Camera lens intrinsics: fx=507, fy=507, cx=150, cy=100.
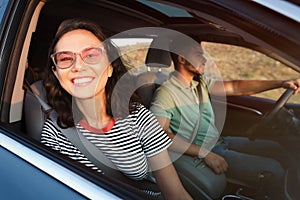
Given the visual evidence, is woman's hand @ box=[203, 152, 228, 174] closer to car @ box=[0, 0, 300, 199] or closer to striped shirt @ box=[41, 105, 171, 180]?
car @ box=[0, 0, 300, 199]

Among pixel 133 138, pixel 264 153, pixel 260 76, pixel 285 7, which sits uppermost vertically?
pixel 285 7

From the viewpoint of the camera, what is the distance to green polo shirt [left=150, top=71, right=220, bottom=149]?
2.49 metres

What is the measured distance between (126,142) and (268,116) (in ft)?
4.22

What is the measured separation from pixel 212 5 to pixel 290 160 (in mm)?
1375

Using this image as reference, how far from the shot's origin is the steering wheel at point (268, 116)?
2.85 m

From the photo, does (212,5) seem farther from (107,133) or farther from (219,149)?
(219,149)

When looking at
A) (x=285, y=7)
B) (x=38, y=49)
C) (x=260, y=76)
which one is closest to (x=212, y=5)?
(x=285, y=7)

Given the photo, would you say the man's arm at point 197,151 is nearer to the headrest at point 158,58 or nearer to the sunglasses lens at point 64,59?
the headrest at point 158,58

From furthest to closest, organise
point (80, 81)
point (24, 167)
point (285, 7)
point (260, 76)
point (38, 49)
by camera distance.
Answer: point (260, 76) → point (38, 49) → point (80, 81) → point (24, 167) → point (285, 7)

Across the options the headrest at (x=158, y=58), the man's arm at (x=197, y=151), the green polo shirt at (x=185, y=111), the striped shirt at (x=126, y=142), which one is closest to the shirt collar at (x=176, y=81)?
the green polo shirt at (x=185, y=111)

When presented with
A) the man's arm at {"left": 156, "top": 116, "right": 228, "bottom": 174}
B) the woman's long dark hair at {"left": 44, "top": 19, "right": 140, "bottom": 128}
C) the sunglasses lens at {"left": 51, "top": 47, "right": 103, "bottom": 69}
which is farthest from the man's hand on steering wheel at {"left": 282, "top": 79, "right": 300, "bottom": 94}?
the sunglasses lens at {"left": 51, "top": 47, "right": 103, "bottom": 69}

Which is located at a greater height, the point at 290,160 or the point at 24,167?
the point at 24,167

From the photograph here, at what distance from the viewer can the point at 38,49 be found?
2330 mm

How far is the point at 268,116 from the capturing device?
116 inches
